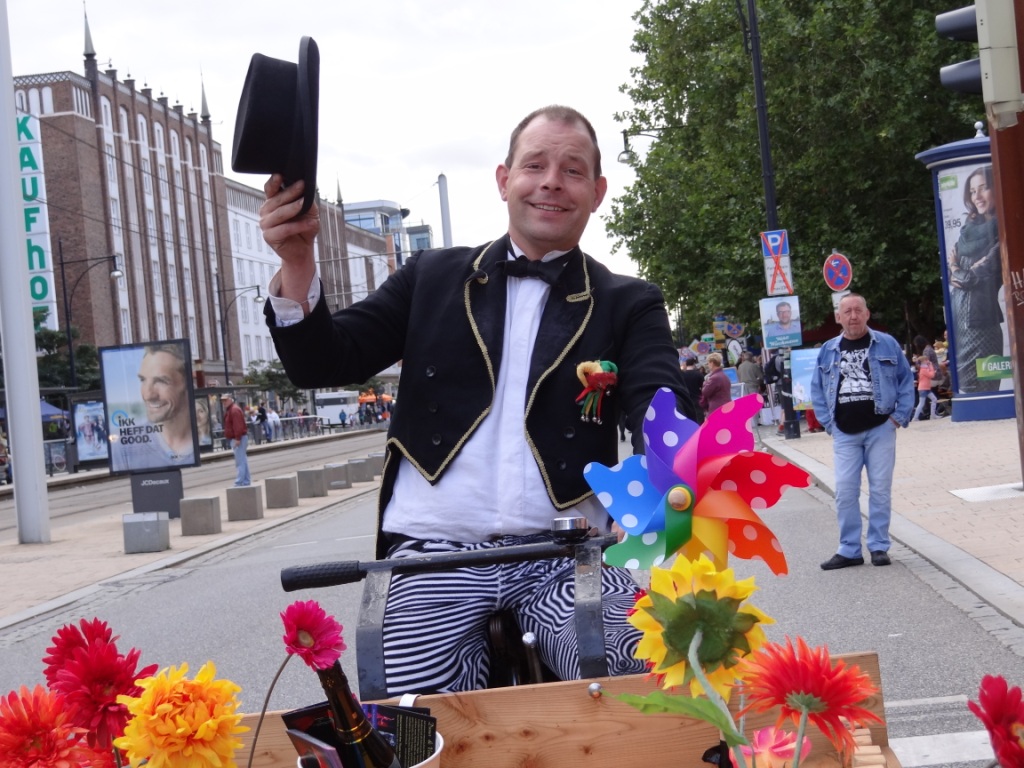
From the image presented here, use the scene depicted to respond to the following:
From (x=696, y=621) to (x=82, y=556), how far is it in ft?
52.9

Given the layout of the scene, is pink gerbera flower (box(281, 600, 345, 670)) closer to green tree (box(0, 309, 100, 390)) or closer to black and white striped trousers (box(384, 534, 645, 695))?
black and white striped trousers (box(384, 534, 645, 695))

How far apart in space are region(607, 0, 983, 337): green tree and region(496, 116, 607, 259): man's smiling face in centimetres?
3003

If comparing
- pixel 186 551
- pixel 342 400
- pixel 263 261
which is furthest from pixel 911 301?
pixel 263 261

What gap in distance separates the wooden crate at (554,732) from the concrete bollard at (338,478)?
78.3 ft

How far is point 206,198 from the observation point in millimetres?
91812

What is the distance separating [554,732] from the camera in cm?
206

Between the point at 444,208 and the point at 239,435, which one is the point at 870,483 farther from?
the point at 444,208

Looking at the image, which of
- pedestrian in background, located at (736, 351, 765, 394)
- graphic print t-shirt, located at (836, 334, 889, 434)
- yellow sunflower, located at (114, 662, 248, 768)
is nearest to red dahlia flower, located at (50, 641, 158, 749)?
yellow sunflower, located at (114, 662, 248, 768)

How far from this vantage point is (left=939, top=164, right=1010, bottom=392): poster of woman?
1995 cm

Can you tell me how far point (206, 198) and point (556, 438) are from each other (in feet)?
303

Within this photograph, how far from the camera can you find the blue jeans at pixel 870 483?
9.90m

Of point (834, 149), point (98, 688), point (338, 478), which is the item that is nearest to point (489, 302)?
point (98, 688)

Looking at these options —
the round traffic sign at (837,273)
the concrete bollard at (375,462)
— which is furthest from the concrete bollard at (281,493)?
the round traffic sign at (837,273)

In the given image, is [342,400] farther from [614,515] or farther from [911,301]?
[614,515]
